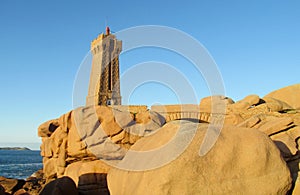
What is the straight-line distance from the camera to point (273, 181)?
7371mm

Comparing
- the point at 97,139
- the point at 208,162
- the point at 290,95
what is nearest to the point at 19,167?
the point at 97,139

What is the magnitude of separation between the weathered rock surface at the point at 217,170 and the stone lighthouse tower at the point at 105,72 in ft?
103

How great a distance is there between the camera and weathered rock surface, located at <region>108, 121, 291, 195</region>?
6422 mm

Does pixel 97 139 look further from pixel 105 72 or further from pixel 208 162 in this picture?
pixel 105 72

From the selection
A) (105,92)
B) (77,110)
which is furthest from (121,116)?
(105,92)

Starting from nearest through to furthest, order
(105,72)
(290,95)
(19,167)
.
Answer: (290,95) < (105,72) < (19,167)

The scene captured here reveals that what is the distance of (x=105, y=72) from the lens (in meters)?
41.4

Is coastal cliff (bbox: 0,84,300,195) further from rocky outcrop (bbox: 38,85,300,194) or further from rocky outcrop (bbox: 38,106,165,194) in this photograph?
rocky outcrop (bbox: 38,106,165,194)

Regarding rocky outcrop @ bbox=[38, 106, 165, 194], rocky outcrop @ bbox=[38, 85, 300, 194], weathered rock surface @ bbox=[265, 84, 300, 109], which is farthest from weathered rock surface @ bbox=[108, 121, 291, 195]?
weathered rock surface @ bbox=[265, 84, 300, 109]

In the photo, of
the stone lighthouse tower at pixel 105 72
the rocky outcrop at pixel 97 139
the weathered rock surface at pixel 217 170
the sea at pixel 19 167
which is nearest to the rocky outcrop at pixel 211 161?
the weathered rock surface at pixel 217 170

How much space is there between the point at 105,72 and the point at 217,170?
118ft

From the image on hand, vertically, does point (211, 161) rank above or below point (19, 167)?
above

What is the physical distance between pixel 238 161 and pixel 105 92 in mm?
33027

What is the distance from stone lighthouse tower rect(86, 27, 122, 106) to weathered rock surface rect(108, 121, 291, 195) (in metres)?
31.3
